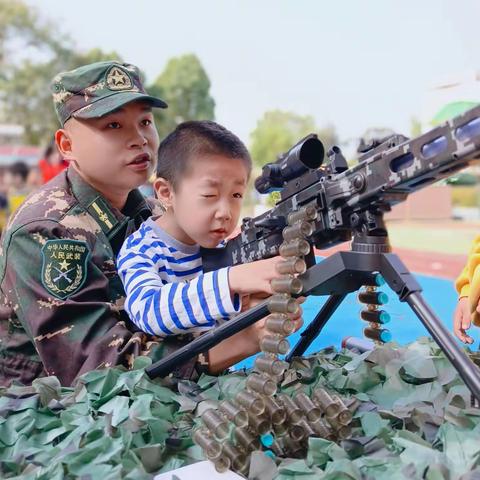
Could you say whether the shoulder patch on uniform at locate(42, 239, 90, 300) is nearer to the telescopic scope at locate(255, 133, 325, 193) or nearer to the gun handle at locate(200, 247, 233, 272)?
the gun handle at locate(200, 247, 233, 272)

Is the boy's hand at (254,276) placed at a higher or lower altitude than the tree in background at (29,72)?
lower

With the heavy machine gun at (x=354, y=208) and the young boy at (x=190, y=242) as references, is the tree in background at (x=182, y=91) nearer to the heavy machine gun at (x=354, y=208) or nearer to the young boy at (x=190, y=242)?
the young boy at (x=190, y=242)

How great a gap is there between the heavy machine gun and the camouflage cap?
2.00ft

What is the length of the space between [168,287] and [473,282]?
2.61 feet

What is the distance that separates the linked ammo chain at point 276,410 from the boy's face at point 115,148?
2.58ft

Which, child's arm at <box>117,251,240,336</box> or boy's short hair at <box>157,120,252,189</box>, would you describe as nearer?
child's arm at <box>117,251,240,336</box>

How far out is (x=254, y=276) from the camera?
1.35m

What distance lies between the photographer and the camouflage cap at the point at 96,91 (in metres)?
1.85

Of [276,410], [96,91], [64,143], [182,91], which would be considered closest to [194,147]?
[96,91]

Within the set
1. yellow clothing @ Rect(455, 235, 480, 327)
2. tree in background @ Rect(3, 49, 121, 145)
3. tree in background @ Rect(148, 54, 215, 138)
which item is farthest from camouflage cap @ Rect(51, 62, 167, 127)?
tree in background @ Rect(3, 49, 121, 145)

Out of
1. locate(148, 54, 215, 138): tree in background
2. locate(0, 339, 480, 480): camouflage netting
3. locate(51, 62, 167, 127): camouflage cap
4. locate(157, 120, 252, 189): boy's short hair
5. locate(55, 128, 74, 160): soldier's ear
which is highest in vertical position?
locate(148, 54, 215, 138): tree in background

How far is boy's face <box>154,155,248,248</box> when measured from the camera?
5.11ft

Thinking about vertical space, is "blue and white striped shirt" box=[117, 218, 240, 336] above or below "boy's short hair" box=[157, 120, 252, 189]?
below

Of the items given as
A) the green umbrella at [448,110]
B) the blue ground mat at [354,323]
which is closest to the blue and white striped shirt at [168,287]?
the blue ground mat at [354,323]
